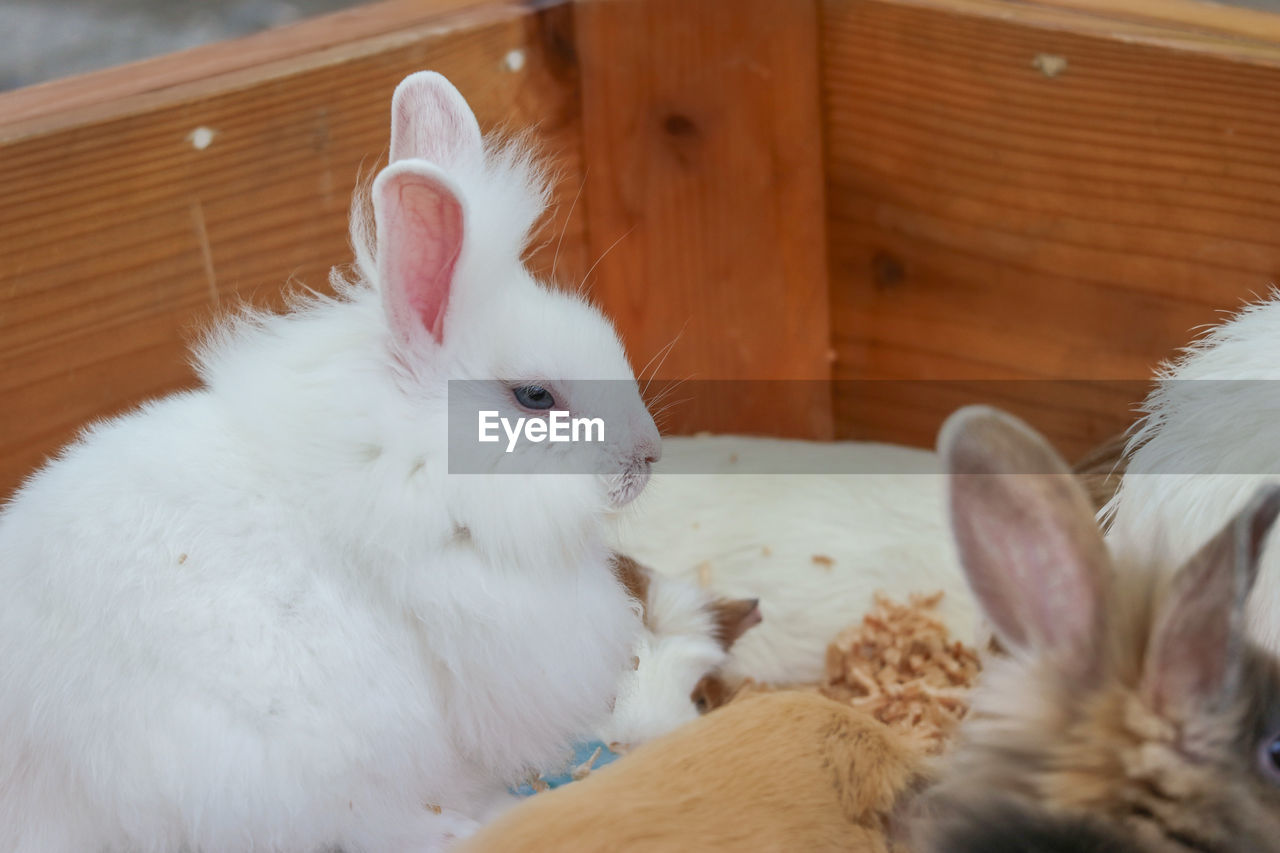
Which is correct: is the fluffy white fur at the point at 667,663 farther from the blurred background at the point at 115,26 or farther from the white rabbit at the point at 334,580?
the blurred background at the point at 115,26

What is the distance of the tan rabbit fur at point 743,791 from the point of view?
102 cm

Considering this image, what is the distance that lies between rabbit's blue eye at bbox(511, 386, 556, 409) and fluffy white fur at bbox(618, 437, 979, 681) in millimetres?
549

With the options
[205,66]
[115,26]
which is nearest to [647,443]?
[205,66]

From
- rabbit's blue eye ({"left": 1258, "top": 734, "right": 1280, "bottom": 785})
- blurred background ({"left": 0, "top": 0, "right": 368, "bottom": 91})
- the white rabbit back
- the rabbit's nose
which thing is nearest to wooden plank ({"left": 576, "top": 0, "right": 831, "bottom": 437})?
blurred background ({"left": 0, "top": 0, "right": 368, "bottom": 91})

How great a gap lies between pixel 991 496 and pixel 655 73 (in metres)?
1.19

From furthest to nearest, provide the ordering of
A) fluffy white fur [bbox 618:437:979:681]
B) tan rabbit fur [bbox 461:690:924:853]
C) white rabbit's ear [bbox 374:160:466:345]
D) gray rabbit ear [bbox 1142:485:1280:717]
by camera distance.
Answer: fluffy white fur [bbox 618:437:979:681] → white rabbit's ear [bbox 374:160:466:345] → tan rabbit fur [bbox 461:690:924:853] → gray rabbit ear [bbox 1142:485:1280:717]

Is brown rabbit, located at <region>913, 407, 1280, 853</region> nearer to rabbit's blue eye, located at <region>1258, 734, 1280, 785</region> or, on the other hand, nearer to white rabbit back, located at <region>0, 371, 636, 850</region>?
rabbit's blue eye, located at <region>1258, 734, 1280, 785</region>

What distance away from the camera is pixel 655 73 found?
6.46ft

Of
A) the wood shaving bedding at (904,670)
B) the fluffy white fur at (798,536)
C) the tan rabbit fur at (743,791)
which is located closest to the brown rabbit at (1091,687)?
the tan rabbit fur at (743,791)

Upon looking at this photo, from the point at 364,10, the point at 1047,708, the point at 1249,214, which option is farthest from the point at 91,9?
the point at 1047,708

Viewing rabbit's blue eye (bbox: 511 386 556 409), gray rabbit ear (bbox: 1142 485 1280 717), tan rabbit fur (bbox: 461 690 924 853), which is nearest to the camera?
gray rabbit ear (bbox: 1142 485 1280 717)

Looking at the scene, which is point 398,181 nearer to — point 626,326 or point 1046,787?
point 1046,787

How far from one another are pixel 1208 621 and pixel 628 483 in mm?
574

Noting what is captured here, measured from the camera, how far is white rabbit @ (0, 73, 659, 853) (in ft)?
3.80
